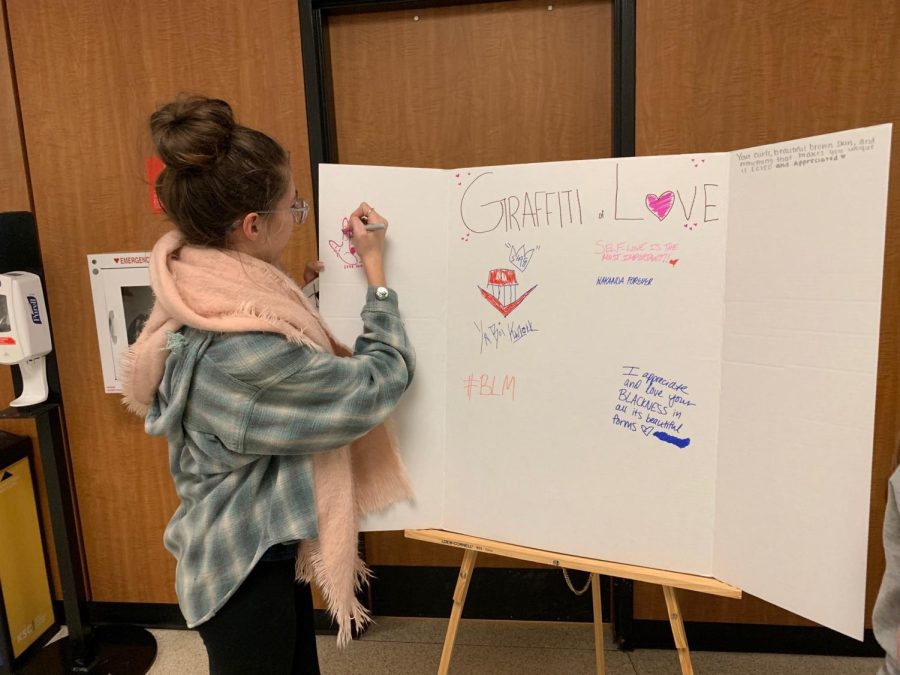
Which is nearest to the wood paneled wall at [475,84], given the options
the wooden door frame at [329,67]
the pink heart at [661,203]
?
the wooden door frame at [329,67]

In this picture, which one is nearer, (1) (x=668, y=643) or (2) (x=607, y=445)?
(2) (x=607, y=445)

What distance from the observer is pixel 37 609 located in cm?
204

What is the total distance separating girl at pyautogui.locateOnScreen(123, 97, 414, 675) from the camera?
Answer: 38.8 inches

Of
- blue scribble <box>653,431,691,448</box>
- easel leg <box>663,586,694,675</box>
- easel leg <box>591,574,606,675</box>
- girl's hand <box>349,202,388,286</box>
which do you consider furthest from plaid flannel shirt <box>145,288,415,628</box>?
easel leg <box>591,574,606,675</box>

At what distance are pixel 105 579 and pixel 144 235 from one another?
1.28m

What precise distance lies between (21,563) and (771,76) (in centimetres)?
286

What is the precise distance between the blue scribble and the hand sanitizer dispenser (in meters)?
1.83

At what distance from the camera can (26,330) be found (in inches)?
69.2

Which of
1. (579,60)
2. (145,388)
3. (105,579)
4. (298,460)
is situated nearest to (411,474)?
(298,460)

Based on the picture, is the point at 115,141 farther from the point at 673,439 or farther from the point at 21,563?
the point at 673,439

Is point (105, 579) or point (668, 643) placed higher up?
point (105, 579)

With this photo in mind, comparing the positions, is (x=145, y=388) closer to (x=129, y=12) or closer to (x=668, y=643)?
(x=129, y=12)

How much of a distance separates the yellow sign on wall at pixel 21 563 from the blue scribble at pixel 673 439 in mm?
2071

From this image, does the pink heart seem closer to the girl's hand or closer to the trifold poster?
the trifold poster
